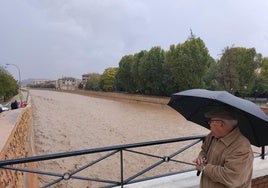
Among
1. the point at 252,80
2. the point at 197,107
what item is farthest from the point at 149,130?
the point at 197,107

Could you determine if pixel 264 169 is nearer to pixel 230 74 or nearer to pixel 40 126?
pixel 40 126

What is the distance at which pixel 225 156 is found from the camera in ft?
6.98

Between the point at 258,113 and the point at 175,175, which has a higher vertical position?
the point at 258,113

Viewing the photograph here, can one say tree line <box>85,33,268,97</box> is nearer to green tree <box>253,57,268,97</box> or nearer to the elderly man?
green tree <box>253,57,268,97</box>

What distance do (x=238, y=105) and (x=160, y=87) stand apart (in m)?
49.2

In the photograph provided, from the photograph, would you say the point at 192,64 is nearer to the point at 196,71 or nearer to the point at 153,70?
the point at 196,71

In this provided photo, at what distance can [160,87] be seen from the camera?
51.3m

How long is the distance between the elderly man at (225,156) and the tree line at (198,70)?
33594 millimetres

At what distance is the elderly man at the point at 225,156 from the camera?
2047 millimetres

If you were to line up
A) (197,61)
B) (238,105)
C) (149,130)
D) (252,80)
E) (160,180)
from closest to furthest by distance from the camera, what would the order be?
1. (238,105)
2. (160,180)
3. (149,130)
4. (252,80)
5. (197,61)

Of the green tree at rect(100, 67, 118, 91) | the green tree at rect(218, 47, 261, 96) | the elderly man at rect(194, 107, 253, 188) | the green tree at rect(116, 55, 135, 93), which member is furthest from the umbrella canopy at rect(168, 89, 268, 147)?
the green tree at rect(100, 67, 118, 91)

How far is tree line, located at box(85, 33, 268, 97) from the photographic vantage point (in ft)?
116

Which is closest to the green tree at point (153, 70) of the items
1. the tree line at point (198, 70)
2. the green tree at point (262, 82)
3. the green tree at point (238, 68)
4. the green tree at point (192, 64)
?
the tree line at point (198, 70)

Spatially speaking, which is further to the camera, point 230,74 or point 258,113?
point 230,74
